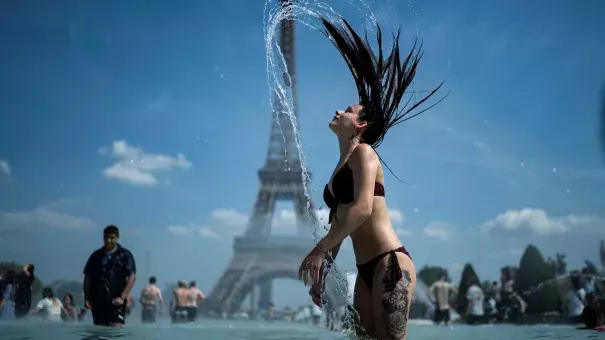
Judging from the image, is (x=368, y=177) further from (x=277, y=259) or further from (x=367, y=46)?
(x=277, y=259)

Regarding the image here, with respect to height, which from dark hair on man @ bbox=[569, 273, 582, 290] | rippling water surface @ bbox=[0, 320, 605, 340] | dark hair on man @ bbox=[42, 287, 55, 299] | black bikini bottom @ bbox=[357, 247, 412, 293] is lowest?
rippling water surface @ bbox=[0, 320, 605, 340]

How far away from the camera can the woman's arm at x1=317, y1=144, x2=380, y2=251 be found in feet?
10.8

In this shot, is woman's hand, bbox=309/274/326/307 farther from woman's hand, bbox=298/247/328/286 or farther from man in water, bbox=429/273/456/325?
man in water, bbox=429/273/456/325

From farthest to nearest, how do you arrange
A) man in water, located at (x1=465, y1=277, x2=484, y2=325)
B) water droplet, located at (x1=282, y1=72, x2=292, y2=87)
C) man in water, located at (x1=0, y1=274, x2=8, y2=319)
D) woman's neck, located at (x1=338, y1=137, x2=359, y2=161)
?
man in water, located at (x1=465, y1=277, x2=484, y2=325) → man in water, located at (x1=0, y1=274, x2=8, y2=319) → water droplet, located at (x1=282, y1=72, x2=292, y2=87) → woman's neck, located at (x1=338, y1=137, x2=359, y2=161)

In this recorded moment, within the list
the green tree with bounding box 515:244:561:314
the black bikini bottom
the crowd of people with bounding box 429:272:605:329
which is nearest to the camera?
the black bikini bottom

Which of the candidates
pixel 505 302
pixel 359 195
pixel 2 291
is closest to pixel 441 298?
pixel 505 302

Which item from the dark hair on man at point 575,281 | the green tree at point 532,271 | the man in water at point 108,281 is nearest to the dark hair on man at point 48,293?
the man in water at point 108,281

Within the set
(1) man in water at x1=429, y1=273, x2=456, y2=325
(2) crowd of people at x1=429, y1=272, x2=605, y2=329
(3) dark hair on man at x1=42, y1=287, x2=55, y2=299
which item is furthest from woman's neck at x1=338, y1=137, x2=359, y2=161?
(1) man in water at x1=429, y1=273, x2=456, y2=325

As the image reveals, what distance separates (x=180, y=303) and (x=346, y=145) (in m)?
13.0

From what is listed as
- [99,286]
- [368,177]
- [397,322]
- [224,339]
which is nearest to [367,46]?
[368,177]

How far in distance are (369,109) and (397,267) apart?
3.03ft

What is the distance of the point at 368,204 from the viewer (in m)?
3.30

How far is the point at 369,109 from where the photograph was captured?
3773 millimetres

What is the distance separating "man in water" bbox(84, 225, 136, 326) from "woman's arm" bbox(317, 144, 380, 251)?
4004mm
